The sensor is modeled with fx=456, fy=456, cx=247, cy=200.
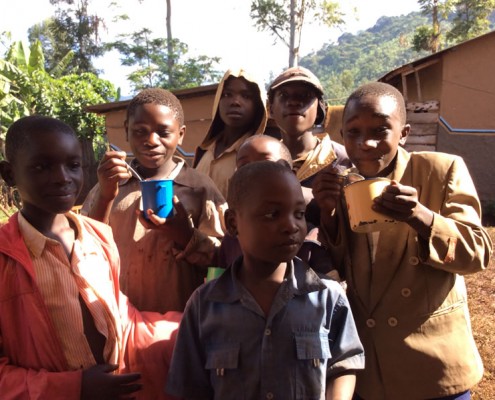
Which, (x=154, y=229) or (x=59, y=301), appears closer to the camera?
(x=59, y=301)

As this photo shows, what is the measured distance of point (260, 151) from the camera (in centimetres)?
220

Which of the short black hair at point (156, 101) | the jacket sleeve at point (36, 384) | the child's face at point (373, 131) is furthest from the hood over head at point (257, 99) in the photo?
the jacket sleeve at point (36, 384)

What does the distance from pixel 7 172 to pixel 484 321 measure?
481cm

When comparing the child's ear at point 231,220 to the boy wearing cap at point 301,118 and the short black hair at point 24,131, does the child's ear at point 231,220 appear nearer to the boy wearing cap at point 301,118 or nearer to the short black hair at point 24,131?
the short black hair at point 24,131

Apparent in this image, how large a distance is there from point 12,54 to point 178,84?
410 inches

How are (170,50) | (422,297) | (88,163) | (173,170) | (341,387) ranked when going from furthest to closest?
(170,50) < (88,163) < (173,170) < (422,297) < (341,387)

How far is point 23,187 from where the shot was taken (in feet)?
5.51

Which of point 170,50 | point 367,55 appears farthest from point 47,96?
point 367,55

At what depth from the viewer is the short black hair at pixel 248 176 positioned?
1.67m

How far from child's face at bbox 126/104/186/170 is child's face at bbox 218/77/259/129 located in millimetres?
758

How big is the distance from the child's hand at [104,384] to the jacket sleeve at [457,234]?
1.16 m

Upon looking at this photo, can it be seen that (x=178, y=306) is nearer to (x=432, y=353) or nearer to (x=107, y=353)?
(x=107, y=353)

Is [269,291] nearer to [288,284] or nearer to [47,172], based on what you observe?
[288,284]

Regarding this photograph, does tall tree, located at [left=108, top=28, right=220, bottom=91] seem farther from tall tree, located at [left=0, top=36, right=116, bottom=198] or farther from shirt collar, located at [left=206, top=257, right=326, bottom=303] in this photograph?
shirt collar, located at [left=206, top=257, right=326, bottom=303]
